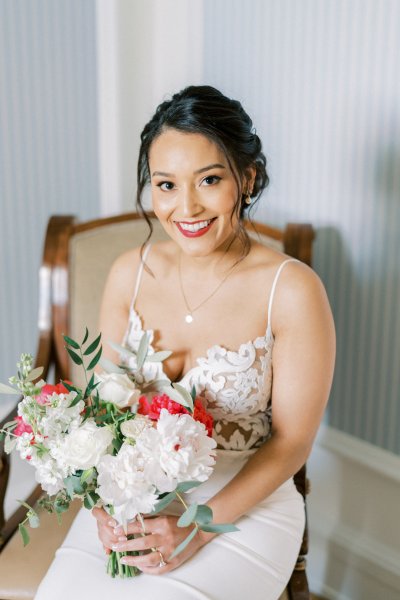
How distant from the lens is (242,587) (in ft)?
4.56

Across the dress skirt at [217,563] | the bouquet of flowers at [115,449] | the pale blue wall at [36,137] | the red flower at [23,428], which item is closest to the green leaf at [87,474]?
the bouquet of flowers at [115,449]

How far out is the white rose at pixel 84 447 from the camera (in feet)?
3.95

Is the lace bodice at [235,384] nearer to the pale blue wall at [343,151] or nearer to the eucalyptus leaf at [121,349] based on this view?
the eucalyptus leaf at [121,349]

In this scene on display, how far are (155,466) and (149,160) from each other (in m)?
0.70

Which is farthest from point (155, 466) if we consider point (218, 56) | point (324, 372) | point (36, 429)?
point (218, 56)

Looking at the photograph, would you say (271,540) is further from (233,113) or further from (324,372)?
(233,113)

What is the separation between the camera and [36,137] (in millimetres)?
2453

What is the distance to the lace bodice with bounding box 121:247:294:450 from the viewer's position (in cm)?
158

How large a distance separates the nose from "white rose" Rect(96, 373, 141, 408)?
37 cm

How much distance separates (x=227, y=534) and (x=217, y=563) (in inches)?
3.6

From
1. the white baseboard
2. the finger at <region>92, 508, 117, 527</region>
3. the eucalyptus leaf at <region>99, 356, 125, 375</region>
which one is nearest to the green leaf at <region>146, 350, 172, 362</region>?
the eucalyptus leaf at <region>99, 356, 125, 375</region>

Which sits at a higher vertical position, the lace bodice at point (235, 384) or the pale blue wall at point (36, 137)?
the pale blue wall at point (36, 137)

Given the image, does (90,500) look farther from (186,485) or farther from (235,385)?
(235,385)

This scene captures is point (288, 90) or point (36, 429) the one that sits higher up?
point (288, 90)
